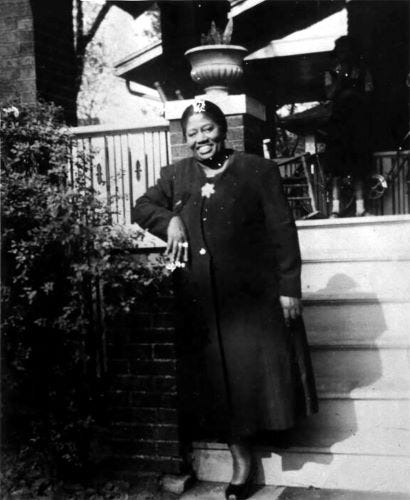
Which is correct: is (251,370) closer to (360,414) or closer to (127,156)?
(360,414)

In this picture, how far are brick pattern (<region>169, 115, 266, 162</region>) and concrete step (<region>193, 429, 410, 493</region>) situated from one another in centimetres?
187

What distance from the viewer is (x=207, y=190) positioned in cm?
361

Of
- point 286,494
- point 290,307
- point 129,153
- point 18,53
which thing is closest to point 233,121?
point 129,153

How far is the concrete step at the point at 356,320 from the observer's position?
14.1ft

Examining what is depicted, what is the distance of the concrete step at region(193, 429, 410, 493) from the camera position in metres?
3.69

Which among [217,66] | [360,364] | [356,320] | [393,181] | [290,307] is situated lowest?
[360,364]

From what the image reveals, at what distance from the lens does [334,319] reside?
448 cm

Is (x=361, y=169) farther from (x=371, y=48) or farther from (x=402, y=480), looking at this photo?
(x=402, y=480)

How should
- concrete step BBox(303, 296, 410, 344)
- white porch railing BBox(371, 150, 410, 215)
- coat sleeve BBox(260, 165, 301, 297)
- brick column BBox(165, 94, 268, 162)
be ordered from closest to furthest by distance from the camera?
1. coat sleeve BBox(260, 165, 301, 297)
2. concrete step BBox(303, 296, 410, 344)
3. brick column BBox(165, 94, 268, 162)
4. white porch railing BBox(371, 150, 410, 215)

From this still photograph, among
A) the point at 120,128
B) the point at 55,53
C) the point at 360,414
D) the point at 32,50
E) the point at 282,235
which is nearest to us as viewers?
the point at 282,235

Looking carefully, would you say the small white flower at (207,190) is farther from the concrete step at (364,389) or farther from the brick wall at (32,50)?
the brick wall at (32,50)

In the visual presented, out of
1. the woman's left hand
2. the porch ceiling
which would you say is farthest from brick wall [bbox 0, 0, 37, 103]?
the woman's left hand

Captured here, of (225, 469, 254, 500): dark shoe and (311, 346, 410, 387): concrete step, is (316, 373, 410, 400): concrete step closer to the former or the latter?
(311, 346, 410, 387): concrete step

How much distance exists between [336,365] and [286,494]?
885 millimetres
